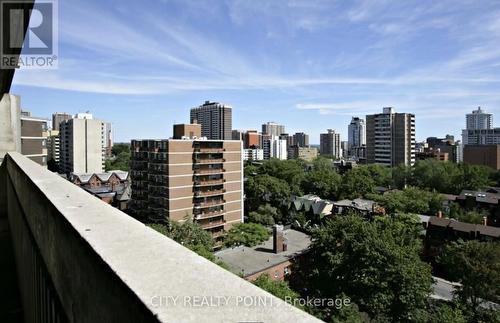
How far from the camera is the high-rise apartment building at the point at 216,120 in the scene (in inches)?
3674

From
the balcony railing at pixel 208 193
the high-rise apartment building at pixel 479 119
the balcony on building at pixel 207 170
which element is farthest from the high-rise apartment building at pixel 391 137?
the high-rise apartment building at pixel 479 119

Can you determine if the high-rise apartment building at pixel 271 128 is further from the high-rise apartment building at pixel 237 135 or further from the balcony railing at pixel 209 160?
the balcony railing at pixel 209 160

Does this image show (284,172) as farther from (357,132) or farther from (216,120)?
(357,132)

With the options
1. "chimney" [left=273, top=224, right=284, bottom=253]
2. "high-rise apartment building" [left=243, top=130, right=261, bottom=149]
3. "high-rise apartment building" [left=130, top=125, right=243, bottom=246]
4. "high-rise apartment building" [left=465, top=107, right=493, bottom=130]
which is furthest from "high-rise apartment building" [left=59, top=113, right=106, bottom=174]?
"high-rise apartment building" [left=465, top=107, right=493, bottom=130]

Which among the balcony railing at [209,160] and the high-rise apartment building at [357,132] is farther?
the high-rise apartment building at [357,132]

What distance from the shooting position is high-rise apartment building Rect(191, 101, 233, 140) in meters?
93.3

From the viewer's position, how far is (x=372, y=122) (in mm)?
71000

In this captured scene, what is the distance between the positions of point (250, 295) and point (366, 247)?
1503 cm

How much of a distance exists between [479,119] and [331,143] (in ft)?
245

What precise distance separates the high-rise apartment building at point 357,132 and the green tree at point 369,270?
13100 cm

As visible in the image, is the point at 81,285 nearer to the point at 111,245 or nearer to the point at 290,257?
the point at 111,245

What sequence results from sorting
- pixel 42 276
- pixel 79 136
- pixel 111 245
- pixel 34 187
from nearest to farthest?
pixel 111 245 → pixel 42 276 → pixel 34 187 → pixel 79 136

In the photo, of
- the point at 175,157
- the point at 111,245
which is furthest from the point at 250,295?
the point at 175,157

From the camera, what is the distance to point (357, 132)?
147 m
